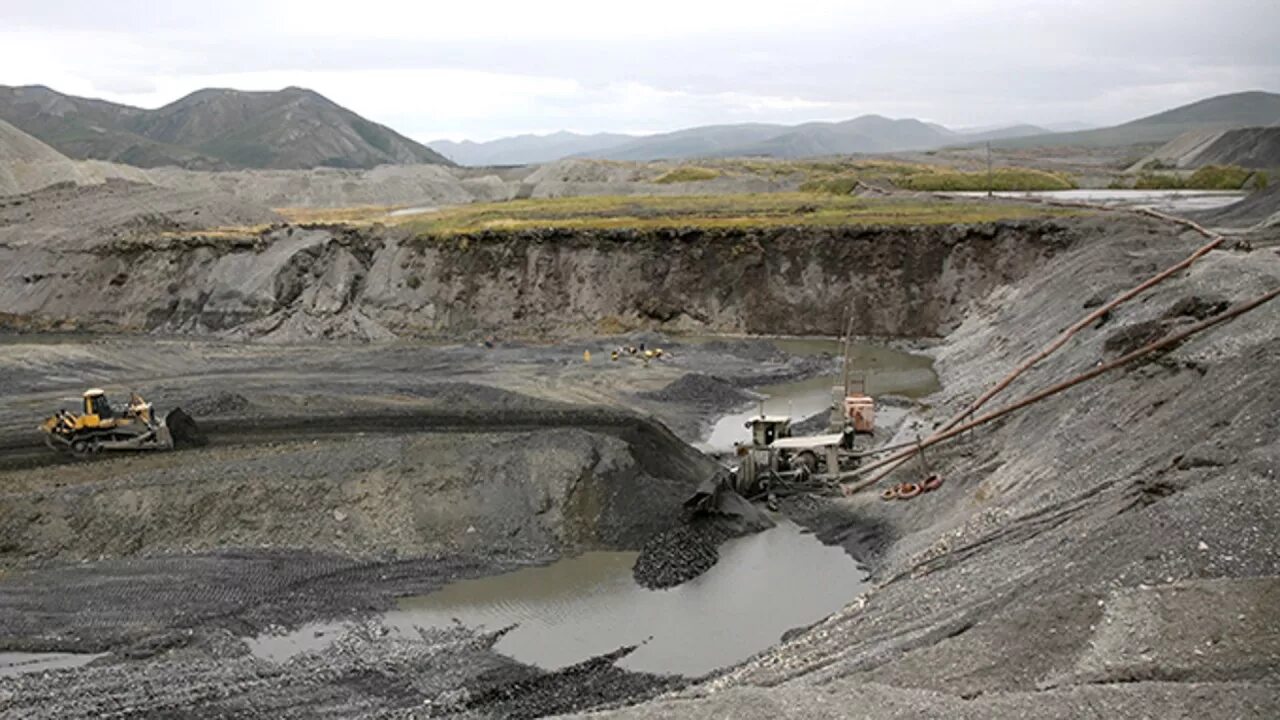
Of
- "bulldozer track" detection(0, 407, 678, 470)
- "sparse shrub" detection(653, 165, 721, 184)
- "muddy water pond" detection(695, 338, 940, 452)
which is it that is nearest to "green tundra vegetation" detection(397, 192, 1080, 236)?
"muddy water pond" detection(695, 338, 940, 452)

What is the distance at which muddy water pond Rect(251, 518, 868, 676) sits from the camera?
17.8m

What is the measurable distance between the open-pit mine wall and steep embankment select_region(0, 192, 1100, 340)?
0.07 metres

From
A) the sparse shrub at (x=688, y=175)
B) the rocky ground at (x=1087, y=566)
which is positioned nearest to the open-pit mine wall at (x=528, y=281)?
the rocky ground at (x=1087, y=566)

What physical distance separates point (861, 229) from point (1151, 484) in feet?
116

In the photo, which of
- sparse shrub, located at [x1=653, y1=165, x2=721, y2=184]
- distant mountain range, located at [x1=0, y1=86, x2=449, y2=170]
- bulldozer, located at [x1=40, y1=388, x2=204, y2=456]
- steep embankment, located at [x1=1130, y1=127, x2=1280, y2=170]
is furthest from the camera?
distant mountain range, located at [x1=0, y1=86, x2=449, y2=170]

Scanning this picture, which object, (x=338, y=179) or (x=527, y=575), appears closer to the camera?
(x=527, y=575)

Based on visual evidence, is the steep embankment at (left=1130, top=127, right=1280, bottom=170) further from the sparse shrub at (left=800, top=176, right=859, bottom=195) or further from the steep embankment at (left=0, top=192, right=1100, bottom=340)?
the steep embankment at (left=0, top=192, right=1100, bottom=340)

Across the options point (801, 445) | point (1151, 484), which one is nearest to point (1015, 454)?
point (801, 445)

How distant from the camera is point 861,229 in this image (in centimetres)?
4975

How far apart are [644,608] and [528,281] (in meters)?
34.0

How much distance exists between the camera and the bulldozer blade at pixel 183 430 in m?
26.6

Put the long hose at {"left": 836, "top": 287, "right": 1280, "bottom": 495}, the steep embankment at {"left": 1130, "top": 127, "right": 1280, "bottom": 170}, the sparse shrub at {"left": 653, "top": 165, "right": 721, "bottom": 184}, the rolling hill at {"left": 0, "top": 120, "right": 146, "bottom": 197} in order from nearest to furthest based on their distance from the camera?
the long hose at {"left": 836, "top": 287, "right": 1280, "bottom": 495}, the rolling hill at {"left": 0, "top": 120, "right": 146, "bottom": 197}, the steep embankment at {"left": 1130, "top": 127, "right": 1280, "bottom": 170}, the sparse shrub at {"left": 653, "top": 165, "right": 721, "bottom": 184}

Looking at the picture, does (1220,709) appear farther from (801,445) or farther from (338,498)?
(338,498)

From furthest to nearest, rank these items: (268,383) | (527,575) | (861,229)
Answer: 1. (861,229)
2. (268,383)
3. (527,575)
